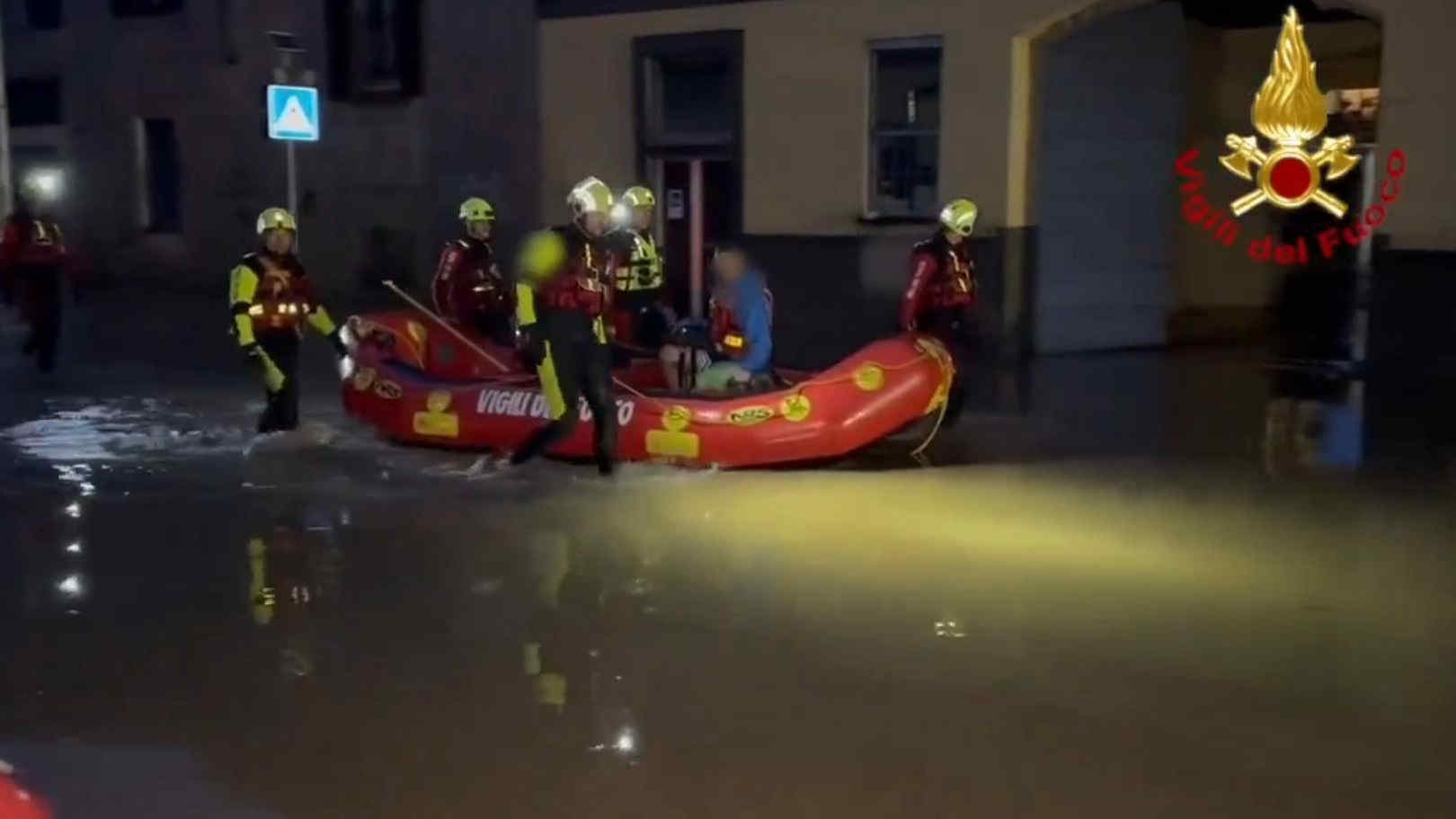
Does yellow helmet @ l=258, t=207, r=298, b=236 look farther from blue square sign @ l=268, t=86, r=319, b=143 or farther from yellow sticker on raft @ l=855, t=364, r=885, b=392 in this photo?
blue square sign @ l=268, t=86, r=319, b=143

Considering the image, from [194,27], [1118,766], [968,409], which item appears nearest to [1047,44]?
[968,409]

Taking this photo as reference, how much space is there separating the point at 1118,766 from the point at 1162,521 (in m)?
3.84

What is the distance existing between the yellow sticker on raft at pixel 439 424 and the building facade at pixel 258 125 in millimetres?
8002

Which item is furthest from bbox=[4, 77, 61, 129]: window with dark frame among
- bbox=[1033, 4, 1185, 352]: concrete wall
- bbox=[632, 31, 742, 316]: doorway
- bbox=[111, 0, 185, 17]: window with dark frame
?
bbox=[1033, 4, 1185, 352]: concrete wall

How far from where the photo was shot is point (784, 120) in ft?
58.5

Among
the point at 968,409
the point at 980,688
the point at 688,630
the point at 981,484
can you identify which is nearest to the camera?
the point at 980,688

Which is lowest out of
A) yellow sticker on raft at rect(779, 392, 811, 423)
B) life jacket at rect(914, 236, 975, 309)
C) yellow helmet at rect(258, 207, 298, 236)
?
yellow sticker on raft at rect(779, 392, 811, 423)

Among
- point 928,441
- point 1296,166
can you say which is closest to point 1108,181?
point 1296,166

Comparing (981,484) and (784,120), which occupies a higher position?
(784,120)

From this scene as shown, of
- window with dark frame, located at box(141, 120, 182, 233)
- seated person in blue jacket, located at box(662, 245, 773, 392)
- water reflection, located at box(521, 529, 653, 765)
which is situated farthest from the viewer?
window with dark frame, located at box(141, 120, 182, 233)

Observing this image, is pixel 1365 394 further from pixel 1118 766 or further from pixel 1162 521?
pixel 1118 766

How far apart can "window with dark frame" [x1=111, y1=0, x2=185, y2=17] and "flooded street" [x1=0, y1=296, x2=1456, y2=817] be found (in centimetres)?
1685

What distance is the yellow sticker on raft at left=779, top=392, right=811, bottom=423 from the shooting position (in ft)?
33.6

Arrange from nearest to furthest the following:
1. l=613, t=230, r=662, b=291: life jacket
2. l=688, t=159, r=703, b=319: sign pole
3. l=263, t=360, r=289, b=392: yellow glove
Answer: l=263, t=360, r=289, b=392: yellow glove
l=613, t=230, r=662, b=291: life jacket
l=688, t=159, r=703, b=319: sign pole
